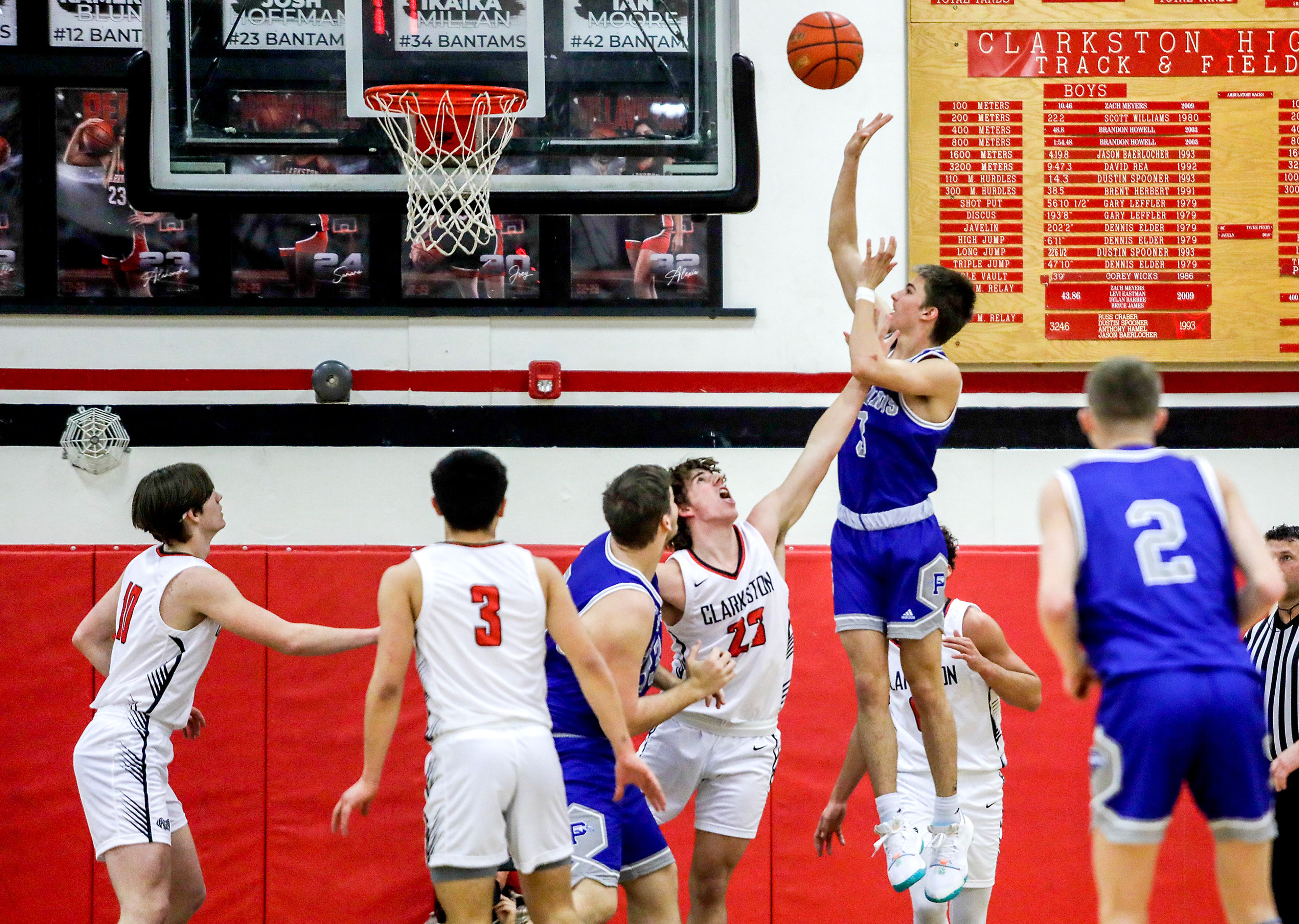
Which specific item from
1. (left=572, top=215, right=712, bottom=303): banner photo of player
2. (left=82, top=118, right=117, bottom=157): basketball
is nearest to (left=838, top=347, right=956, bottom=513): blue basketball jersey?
(left=572, top=215, right=712, bottom=303): banner photo of player

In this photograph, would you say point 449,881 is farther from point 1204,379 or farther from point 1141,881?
point 1204,379

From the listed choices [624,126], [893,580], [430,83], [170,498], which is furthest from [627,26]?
[170,498]

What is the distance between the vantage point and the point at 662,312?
7789mm

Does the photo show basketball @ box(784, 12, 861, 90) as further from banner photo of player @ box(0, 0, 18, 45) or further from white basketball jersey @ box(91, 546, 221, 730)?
banner photo of player @ box(0, 0, 18, 45)

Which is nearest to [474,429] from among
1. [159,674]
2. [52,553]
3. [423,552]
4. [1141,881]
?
[52,553]

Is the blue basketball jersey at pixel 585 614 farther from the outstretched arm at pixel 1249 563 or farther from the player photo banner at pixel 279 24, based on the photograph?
the player photo banner at pixel 279 24

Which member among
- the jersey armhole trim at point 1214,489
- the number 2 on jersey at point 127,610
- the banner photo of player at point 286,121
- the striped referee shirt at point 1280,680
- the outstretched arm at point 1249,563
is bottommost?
the striped referee shirt at point 1280,680

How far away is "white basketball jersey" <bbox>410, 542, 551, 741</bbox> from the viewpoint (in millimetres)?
4023

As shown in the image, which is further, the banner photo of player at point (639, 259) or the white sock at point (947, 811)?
the banner photo of player at point (639, 259)

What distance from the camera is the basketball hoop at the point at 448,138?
6.04 meters

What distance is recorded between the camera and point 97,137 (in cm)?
775

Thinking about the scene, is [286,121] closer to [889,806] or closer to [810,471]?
[810,471]

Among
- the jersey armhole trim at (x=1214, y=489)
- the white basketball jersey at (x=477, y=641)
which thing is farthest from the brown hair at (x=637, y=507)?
the jersey armhole trim at (x=1214, y=489)

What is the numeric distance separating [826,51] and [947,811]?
10.9ft
